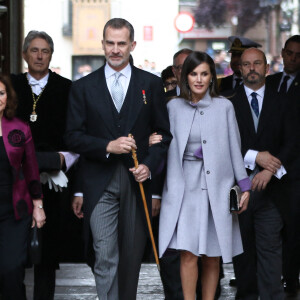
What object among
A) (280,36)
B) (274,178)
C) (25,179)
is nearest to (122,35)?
(25,179)

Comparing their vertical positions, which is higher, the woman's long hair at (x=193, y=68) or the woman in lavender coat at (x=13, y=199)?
the woman's long hair at (x=193, y=68)

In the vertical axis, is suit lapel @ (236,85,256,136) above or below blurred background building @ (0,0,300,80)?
below

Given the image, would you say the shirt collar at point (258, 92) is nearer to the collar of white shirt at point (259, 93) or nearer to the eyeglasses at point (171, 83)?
the collar of white shirt at point (259, 93)

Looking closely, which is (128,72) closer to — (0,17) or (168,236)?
(168,236)

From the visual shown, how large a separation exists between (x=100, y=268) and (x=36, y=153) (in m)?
1.13

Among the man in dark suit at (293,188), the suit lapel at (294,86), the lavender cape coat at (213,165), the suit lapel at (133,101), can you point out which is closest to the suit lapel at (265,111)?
the suit lapel at (294,86)

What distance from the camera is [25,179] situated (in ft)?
20.5

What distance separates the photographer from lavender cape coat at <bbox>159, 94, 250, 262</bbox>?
6316mm

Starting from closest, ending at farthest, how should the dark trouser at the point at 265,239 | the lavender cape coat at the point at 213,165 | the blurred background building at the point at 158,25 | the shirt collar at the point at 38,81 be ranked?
the lavender cape coat at the point at 213,165, the shirt collar at the point at 38,81, the dark trouser at the point at 265,239, the blurred background building at the point at 158,25

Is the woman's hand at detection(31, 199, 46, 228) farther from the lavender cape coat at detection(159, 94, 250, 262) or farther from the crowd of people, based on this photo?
the lavender cape coat at detection(159, 94, 250, 262)

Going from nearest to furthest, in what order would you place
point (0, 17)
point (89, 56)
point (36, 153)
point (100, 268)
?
1. point (100, 268)
2. point (36, 153)
3. point (0, 17)
4. point (89, 56)

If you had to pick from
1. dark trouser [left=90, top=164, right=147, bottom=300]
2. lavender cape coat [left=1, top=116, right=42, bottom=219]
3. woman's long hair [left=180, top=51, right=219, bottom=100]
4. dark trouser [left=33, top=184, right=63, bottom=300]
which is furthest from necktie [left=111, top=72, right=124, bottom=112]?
dark trouser [left=33, top=184, right=63, bottom=300]

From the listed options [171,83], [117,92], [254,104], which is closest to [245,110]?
[254,104]

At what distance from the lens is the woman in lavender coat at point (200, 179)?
6320 mm
